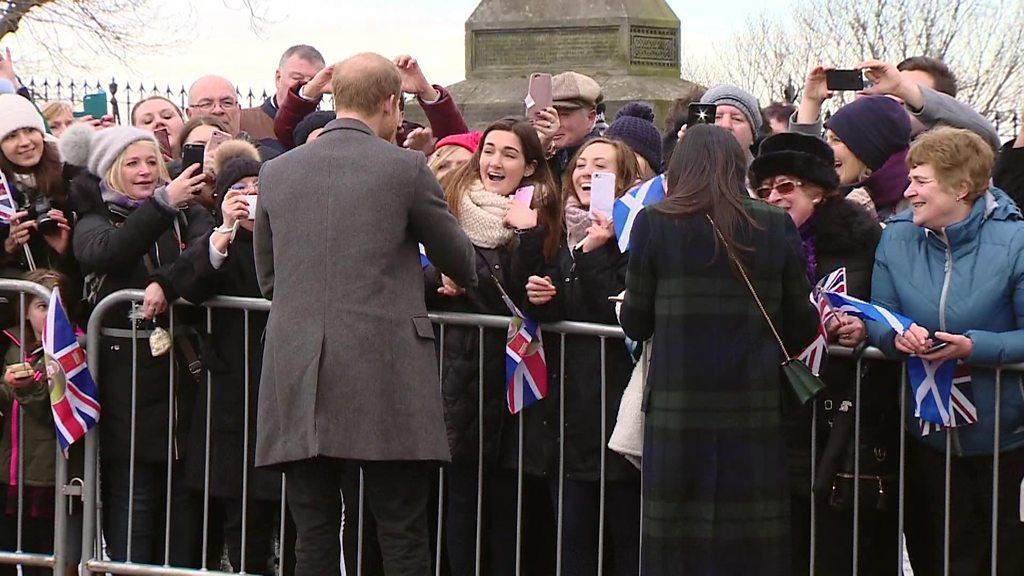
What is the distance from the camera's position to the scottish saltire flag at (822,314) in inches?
230

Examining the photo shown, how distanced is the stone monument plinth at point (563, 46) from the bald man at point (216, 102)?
633 cm

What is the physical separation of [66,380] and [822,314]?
9.82 ft

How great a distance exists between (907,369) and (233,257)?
267 cm

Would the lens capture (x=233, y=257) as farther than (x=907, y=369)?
Yes

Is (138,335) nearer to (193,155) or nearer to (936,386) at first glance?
(193,155)

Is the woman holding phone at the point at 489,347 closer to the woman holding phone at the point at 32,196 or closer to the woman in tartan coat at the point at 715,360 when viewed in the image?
the woman in tartan coat at the point at 715,360

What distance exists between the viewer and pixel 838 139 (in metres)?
6.86

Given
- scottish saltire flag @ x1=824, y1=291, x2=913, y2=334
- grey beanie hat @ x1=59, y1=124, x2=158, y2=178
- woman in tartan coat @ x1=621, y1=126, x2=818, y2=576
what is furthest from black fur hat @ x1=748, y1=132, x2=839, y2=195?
grey beanie hat @ x1=59, y1=124, x2=158, y2=178

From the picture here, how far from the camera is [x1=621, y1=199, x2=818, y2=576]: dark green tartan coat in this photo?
550 centimetres

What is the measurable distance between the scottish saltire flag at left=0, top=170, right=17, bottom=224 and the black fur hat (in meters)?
3.08

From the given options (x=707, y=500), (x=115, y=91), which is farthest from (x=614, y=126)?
(x=115, y=91)

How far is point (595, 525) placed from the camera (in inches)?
251

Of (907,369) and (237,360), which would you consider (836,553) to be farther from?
(237,360)

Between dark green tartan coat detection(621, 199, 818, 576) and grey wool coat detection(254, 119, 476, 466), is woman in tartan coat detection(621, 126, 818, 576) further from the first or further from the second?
grey wool coat detection(254, 119, 476, 466)
